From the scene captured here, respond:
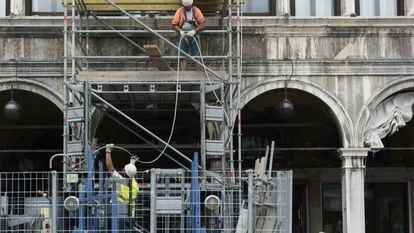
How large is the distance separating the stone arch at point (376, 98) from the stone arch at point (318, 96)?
17cm

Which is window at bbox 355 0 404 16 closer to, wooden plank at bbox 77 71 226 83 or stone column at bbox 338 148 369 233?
stone column at bbox 338 148 369 233

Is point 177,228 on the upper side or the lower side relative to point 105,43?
lower

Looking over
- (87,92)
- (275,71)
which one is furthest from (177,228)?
(275,71)

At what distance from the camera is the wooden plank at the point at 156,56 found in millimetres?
13391

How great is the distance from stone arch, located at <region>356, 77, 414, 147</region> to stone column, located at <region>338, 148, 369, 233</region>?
0.97 ft

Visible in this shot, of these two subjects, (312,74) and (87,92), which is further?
(312,74)

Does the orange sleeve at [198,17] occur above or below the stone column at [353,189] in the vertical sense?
above

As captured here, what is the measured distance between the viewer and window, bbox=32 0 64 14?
54.6ft

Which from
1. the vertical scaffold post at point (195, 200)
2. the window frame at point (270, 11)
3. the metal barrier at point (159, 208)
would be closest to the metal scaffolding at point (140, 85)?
the window frame at point (270, 11)

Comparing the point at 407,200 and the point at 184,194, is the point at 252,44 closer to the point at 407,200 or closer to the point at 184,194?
the point at 184,194

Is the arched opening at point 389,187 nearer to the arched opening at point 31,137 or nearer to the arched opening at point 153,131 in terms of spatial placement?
the arched opening at point 153,131

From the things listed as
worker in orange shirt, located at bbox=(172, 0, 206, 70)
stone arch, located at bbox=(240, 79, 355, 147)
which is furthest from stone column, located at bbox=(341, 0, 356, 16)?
worker in orange shirt, located at bbox=(172, 0, 206, 70)

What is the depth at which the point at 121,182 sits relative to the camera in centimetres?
1159

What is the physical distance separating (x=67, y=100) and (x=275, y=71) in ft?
12.7
